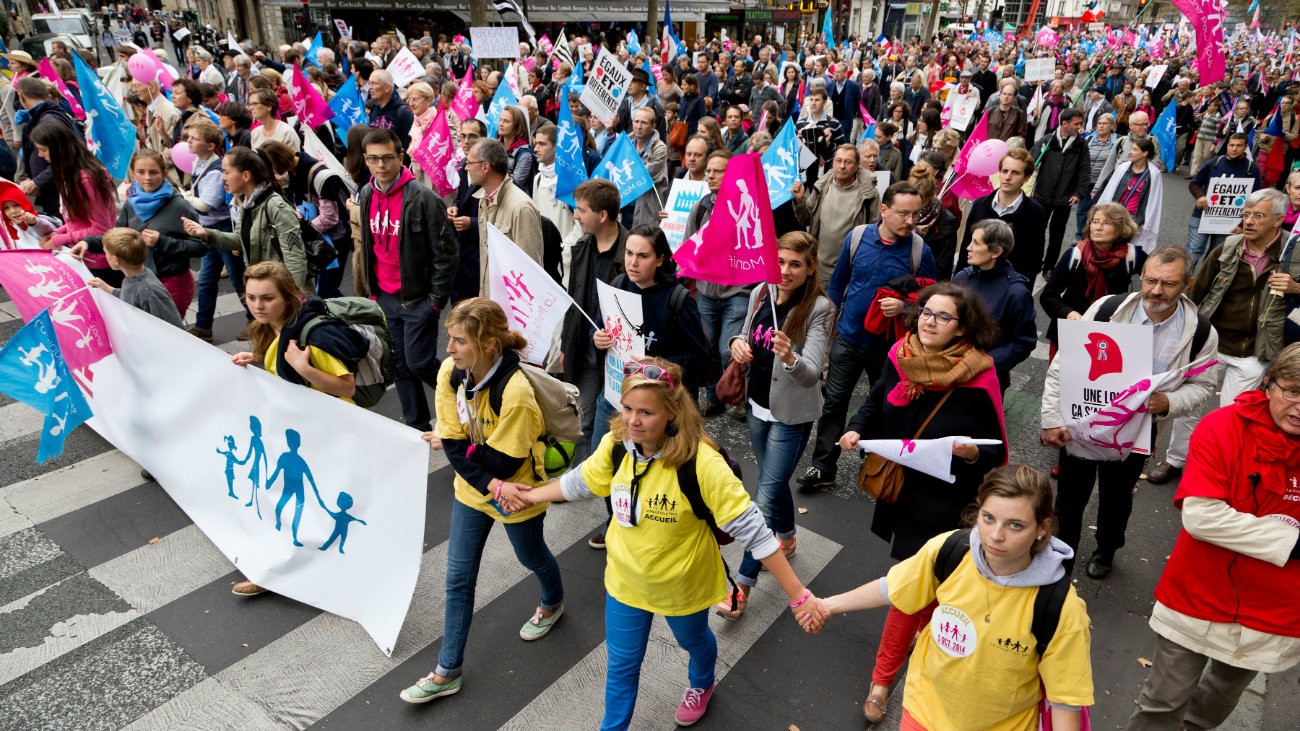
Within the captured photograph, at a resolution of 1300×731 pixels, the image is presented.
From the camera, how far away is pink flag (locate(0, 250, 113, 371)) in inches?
185

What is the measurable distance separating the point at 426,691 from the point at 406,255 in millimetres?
2906

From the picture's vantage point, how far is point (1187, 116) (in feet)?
54.4

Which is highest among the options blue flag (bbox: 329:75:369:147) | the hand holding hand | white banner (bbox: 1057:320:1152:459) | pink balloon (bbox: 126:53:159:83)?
pink balloon (bbox: 126:53:159:83)

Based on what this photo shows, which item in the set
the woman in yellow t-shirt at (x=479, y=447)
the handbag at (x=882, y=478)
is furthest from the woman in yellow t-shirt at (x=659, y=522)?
the handbag at (x=882, y=478)

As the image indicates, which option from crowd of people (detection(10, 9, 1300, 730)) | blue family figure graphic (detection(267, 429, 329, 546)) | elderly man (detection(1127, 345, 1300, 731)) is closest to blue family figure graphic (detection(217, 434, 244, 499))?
blue family figure graphic (detection(267, 429, 329, 546))

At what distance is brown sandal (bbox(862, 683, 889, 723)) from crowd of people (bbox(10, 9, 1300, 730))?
0.04 ft

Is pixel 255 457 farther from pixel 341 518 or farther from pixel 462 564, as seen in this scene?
pixel 462 564

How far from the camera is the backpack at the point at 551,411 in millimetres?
3355

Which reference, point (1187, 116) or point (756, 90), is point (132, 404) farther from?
point (1187, 116)

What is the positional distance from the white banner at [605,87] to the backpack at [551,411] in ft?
21.1

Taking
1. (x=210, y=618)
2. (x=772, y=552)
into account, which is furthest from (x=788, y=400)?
(x=210, y=618)

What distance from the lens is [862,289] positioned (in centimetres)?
505

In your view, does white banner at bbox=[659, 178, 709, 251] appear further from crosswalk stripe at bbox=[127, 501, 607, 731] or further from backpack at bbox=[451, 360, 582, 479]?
backpack at bbox=[451, 360, 582, 479]

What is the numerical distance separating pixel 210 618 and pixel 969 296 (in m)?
4.02
